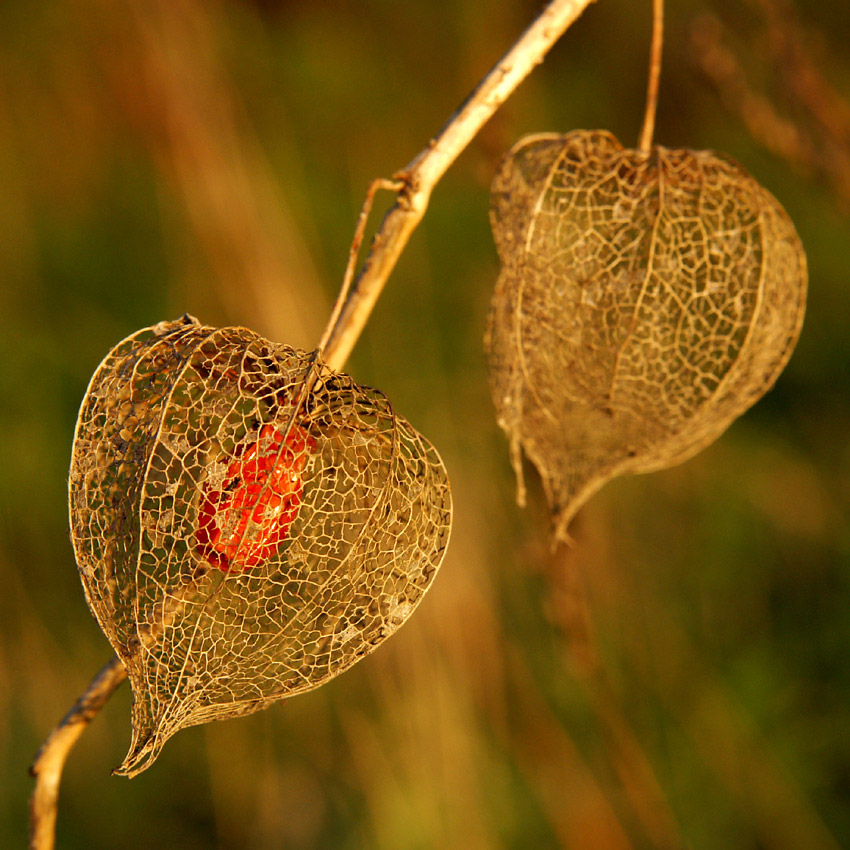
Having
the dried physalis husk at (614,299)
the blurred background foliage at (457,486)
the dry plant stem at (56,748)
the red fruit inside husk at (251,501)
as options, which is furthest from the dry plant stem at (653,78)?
the dry plant stem at (56,748)

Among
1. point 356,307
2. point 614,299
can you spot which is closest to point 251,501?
point 356,307

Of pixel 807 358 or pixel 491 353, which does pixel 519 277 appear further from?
pixel 807 358

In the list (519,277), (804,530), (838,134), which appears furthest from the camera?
(804,530)

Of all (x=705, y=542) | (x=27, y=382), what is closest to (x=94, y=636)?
(x=27, y=382)

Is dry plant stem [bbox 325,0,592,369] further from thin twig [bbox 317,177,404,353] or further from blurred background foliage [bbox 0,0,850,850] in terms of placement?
blurred background foliage [bbox 0,0,850,850]

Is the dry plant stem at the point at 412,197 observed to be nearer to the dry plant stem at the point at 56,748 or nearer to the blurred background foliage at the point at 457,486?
the dry plant stem at the point at 56,748

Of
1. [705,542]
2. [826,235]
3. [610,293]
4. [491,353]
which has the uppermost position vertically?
[826,235]

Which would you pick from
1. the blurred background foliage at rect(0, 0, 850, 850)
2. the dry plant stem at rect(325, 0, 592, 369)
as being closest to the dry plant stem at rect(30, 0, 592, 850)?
the dry plant stem at rect(325, 0, 592, 369)
